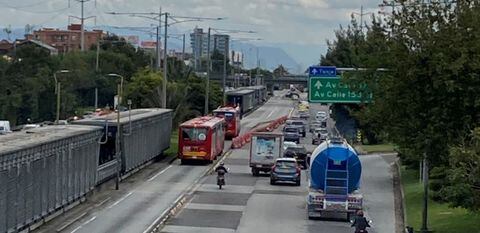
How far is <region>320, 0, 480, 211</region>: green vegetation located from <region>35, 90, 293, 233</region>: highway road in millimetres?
8841

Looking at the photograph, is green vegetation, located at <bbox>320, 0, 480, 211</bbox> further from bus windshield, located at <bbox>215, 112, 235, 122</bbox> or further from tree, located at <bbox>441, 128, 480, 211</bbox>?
bus windshield, located at <bbox>215, 112, 235, 122</bbox>

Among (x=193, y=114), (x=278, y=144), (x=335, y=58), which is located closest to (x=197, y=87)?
(x=193, y=114)

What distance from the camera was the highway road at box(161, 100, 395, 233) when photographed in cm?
3472

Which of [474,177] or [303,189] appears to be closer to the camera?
[474,177]

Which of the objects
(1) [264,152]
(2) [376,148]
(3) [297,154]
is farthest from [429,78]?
(2) [376,148]

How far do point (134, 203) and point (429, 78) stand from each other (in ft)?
47.9

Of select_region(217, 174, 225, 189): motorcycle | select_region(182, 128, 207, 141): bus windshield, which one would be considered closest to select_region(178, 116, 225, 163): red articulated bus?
select_region(182, 128, 207, 141): bus windshield

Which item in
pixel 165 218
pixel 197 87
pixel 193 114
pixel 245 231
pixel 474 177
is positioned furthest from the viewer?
pixel 197 87

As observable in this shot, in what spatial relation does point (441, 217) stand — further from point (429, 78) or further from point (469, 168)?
point (469, 168)

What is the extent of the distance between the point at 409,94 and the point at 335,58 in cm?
5555

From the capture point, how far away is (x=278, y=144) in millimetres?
55406

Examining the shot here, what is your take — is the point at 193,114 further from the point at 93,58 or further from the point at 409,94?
the point at 409,94

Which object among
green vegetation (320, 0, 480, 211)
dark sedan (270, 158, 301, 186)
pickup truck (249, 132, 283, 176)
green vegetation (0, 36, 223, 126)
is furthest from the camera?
green vegetation (0, 36, 223, 126)

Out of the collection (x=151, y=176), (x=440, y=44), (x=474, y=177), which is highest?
(x=440, y=44)
